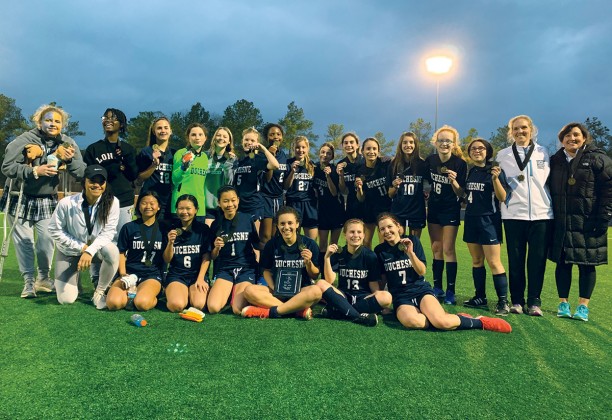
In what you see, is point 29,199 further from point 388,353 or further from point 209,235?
point 388,353

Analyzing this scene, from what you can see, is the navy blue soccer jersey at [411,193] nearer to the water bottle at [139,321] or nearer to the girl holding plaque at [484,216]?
the girl holding plaque at [484,216]

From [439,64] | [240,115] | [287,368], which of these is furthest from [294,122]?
[287,368]

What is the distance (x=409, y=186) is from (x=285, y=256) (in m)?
2.11

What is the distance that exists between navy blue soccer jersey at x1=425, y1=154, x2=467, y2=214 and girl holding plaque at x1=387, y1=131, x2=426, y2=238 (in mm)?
152

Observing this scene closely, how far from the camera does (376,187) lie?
6016mm

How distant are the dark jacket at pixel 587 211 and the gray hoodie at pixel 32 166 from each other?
603cm

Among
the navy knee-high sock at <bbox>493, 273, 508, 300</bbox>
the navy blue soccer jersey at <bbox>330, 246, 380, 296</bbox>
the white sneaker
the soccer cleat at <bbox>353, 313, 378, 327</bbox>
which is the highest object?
the navy blue soccer jersey at <bbox>330, 246, 380, 296</bbox>

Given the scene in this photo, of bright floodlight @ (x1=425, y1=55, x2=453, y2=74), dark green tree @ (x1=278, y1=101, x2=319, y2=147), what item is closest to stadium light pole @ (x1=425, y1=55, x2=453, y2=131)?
bright floodlight @ (x1=425, y1=55, x2=453, y2=74)

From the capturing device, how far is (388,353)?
11.4 feet

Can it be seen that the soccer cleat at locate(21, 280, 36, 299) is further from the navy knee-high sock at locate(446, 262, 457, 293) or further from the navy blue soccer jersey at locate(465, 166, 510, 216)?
the navy blue soccer jersey at locate(465, 166, 510, 216)

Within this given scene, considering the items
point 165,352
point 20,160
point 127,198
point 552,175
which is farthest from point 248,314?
point 552,175

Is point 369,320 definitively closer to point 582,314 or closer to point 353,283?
point 353,283

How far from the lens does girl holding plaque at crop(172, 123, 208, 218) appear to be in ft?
17.9

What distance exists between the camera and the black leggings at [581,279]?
4855 mm
